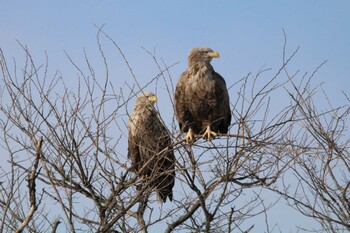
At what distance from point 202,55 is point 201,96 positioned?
0.61 m

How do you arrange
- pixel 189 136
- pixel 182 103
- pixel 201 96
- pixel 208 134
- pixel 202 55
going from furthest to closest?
pixel 202 55 → pixel 182 103 → pixel 201 96 → pixel 208 134 → pixel 189 136

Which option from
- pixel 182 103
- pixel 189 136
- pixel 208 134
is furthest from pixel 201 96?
pixel 189 136

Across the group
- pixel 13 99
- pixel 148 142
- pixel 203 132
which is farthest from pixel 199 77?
pixel 13 99

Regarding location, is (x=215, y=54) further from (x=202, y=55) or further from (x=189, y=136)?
(x=189, y=136)

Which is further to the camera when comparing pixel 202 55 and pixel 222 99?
pixel 202 55

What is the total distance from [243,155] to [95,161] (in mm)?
1567

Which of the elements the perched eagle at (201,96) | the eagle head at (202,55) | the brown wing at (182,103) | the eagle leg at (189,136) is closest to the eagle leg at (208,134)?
the perched eagle at (201,96)

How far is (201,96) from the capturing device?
6875 mm

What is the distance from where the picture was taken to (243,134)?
534 centimetres

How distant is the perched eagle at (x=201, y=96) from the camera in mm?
6867

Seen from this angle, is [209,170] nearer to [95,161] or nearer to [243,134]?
[243,134]

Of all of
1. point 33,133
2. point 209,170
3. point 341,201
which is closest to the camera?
point 33,133

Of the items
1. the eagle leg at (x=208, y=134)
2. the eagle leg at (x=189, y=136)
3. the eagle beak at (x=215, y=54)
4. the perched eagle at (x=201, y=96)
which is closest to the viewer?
the eagle leg at (x=189, y=136)

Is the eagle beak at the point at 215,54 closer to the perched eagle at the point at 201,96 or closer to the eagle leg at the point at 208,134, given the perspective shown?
the perched eagle at the point at 201,96
